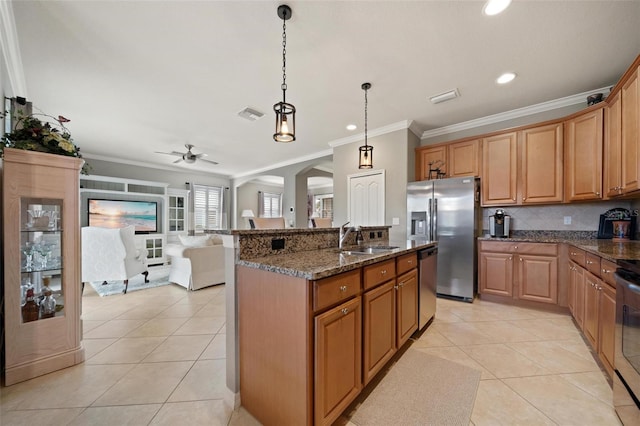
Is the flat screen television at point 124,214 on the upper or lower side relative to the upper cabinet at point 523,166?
lower

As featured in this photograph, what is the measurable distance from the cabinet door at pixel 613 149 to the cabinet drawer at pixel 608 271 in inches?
47.5

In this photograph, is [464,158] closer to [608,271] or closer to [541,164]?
[541,164]

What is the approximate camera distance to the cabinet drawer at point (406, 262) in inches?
79.1

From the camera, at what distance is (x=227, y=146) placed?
5398 millimetres

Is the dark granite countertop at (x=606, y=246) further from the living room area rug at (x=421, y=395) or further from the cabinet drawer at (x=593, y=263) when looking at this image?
the living room area rug at (x=421, y=395)

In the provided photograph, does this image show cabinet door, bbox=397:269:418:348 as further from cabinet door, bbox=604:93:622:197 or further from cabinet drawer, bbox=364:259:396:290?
cabinet door, bbox=604:93:622:197

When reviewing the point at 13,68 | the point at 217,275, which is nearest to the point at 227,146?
the point at 217,275

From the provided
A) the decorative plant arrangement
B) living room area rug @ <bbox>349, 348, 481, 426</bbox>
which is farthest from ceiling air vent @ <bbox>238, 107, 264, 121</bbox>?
living room area rug @ <bbox>349, 348, 481, 426</bbox>

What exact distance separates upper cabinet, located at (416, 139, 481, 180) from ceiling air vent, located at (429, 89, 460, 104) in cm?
95

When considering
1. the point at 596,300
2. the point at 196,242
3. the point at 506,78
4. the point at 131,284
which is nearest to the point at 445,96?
the point at 506,78

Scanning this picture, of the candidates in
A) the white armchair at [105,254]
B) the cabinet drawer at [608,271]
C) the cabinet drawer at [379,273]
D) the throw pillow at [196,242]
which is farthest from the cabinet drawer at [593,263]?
the white armchair at [105,254]

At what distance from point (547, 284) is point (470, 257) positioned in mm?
854

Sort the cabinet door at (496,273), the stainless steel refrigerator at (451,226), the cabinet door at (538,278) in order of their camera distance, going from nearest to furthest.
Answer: the cabinet door at (538,278) → the cabinet door at (496,273) → the stainless steel refrigerator at (451,226)

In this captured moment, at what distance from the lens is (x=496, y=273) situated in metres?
3.40
